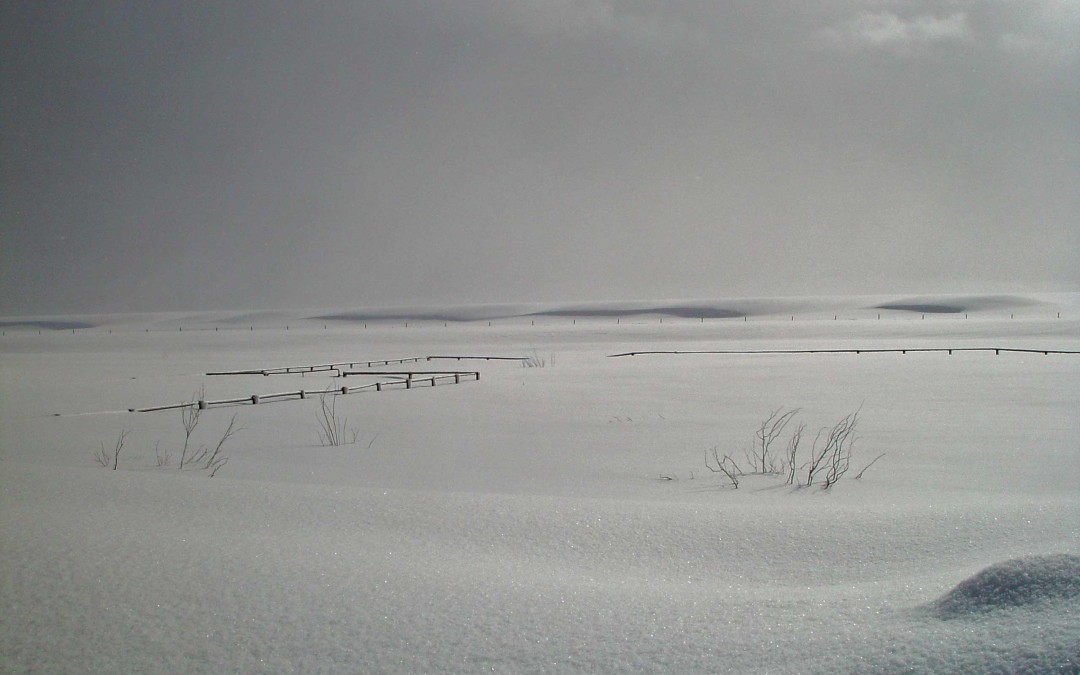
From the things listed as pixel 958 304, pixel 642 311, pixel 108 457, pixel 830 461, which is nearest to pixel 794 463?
pixel 830 461

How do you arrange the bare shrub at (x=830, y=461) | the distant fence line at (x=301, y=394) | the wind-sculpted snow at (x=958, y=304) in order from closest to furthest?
1. the bare shrub at (x=830, y=461)
2. the distant fence line at (x=301, y=394)
3. the wind-sculpted snow at (x=958, y=304)

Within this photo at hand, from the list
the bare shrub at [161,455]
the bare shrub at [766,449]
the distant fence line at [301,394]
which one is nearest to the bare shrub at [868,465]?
the bare shrub at [766,449]

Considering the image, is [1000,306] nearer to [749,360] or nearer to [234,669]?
[749,360]

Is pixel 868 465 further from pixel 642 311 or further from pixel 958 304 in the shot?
pixel 958 304

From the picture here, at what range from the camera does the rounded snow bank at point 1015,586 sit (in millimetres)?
2125

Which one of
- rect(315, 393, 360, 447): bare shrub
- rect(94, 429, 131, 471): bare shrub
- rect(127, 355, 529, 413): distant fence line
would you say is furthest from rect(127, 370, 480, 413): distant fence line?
rect(94, 429, 131, 471): bare shrub

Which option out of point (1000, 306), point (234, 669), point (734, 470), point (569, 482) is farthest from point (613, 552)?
point (1000, 306)

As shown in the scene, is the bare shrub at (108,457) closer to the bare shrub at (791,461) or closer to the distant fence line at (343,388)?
the distant fence line at (343,388)

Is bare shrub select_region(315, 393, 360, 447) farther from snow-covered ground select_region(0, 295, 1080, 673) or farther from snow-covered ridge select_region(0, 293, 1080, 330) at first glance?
snow-covered ridge select_region(0, 293, 1080, 330)

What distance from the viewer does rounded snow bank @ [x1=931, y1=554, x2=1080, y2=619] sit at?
2.12 meters

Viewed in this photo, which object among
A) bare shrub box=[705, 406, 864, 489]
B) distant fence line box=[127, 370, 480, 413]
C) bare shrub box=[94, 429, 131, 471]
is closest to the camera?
bare shrub box=[705, 406, 864, 489]

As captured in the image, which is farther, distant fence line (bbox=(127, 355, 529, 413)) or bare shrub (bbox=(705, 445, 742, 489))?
distant fence line (bbox=(127, 355, 529, 413))

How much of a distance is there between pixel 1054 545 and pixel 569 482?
3919 mm

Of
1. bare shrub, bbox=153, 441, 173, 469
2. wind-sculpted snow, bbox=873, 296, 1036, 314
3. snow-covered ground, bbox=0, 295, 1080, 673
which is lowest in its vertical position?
snow-covered ground, bbox=0, 295, 1080, 673
